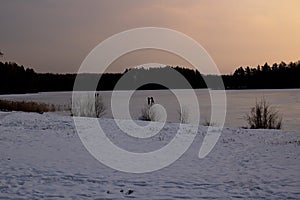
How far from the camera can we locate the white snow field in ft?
26.7

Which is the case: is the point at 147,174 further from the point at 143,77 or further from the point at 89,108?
the point at 143,77

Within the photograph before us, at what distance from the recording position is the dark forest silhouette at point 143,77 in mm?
110000

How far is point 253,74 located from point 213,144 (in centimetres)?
12665

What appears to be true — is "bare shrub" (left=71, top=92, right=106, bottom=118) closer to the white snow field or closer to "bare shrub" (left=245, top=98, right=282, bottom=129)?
"bare shrub" (left=245, top=98, right=282, bottom=129)

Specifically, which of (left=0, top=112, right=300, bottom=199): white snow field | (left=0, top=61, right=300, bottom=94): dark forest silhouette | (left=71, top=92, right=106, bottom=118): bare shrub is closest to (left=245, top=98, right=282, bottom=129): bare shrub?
(left=71, top=92, right=106, bottom=118): bare shrub

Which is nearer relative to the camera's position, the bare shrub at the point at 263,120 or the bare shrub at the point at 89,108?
the bare shrub at the point at 263,120

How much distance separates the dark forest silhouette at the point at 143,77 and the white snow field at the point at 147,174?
276 feet

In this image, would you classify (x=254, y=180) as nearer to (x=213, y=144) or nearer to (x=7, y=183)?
(x=7, y=183)

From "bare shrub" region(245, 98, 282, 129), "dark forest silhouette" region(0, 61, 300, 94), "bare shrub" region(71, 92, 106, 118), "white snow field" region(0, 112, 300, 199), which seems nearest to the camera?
"white snow field" region(0, 112, 300, 199)

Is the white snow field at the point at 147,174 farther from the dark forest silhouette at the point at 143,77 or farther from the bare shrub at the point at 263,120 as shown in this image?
the dark forest silhouette at the point at 143,77

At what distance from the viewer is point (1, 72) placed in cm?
9944

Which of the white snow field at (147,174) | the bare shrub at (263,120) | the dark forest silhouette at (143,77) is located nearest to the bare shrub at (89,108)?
the bare shrub at (263,120)

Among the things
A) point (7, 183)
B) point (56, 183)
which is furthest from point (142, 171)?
point (7, 183)

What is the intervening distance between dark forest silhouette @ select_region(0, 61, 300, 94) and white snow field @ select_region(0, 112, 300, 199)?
84028 millimetres
